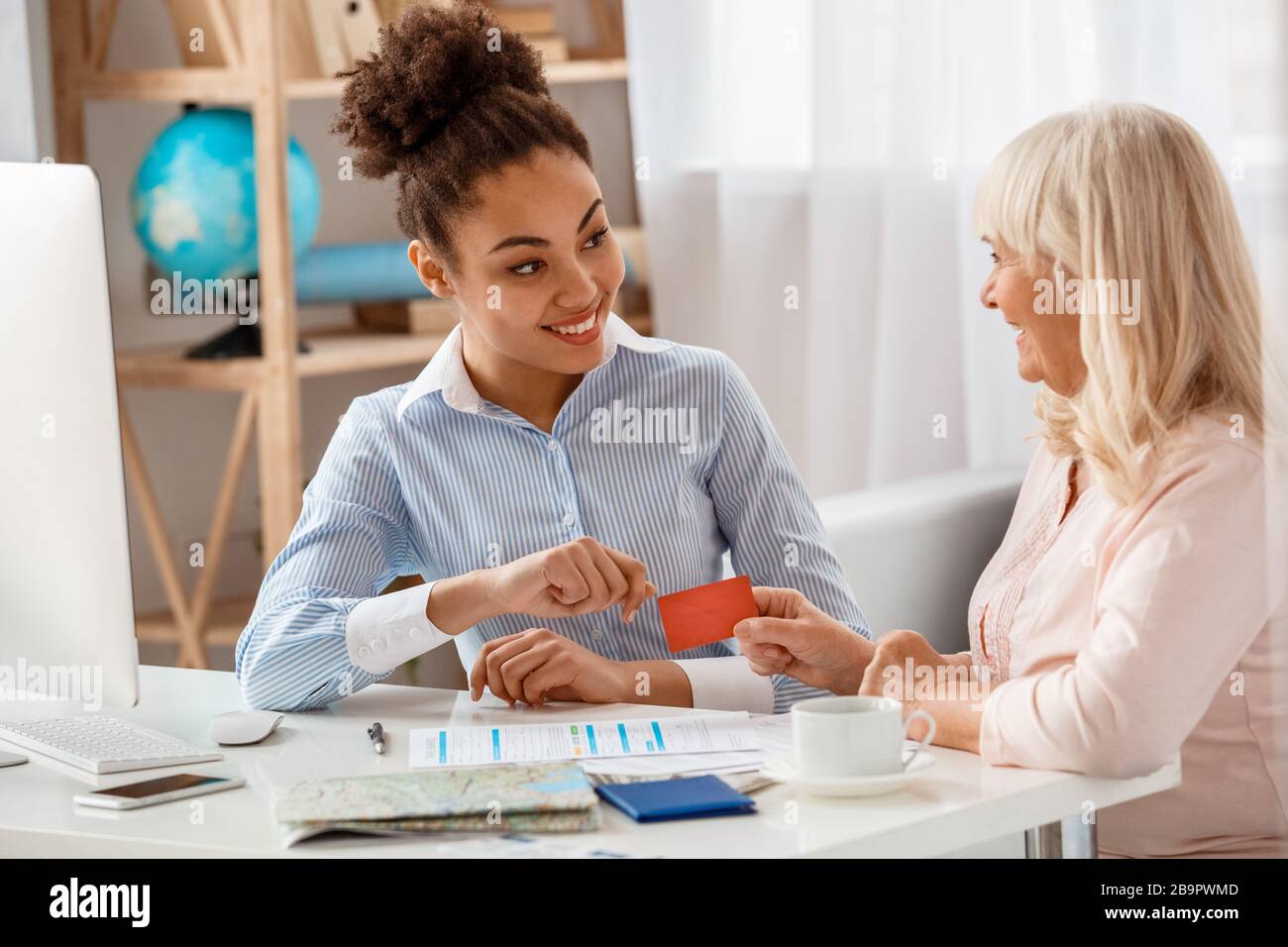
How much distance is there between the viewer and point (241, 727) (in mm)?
1431

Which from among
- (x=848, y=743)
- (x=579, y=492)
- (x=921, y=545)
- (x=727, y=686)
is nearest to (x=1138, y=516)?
(x=848, y=743)

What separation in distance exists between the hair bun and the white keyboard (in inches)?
28.6

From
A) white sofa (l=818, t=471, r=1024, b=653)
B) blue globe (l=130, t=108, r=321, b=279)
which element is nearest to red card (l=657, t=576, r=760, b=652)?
white sofa (l=818, t=471, r=1024, b=653)

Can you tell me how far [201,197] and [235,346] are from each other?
30cm

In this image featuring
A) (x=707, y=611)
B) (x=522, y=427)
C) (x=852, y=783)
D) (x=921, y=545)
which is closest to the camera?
(x=852, y=783)

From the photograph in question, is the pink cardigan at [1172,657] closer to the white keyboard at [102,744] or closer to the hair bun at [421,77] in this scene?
the white keyboard at [102,744]

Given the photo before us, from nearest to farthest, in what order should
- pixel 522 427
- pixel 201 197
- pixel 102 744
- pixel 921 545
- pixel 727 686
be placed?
1. pixel 102 744
2. pixel 727 686
3. pixel 522 427
4. pixel 921 545
5. pixel 201 197

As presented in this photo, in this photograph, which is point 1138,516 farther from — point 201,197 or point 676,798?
point 201,197

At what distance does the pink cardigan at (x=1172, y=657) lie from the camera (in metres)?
1.21

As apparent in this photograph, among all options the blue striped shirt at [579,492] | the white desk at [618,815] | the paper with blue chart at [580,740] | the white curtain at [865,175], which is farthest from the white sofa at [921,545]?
the white desk at [618,815]

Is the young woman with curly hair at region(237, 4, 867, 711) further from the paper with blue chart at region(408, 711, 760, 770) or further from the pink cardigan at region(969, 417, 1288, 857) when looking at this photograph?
the pink cardigan at region(969, 417, 1288, 857)
